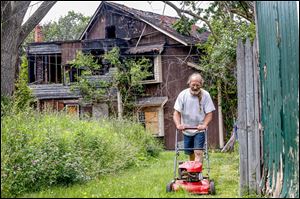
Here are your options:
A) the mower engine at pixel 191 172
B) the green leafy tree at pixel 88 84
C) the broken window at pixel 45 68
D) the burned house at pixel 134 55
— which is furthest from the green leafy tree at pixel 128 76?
the mower engine at pixel 191 172

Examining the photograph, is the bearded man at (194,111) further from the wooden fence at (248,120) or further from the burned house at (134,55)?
the burned house at (134,55)

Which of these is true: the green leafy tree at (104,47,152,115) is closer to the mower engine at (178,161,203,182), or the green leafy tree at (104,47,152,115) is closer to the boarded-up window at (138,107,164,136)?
the boarded-up window at (138,107,164,136)

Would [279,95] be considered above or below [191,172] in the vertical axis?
above

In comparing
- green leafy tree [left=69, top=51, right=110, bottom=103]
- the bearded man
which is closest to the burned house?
green leafy tree [left=69, top=51, right=110, bottom=103]

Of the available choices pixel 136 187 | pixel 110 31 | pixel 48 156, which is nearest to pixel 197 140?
pixel 136 187

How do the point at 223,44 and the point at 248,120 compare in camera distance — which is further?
the point at 223,44

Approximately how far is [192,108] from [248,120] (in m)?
1.81

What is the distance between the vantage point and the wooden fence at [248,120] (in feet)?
20.1

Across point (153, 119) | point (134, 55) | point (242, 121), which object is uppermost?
point (134, 55)

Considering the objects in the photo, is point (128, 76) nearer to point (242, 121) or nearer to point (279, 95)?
point (242, 121)

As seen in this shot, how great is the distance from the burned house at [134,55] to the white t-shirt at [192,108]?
44.9 ft

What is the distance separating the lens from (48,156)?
7.02 meters

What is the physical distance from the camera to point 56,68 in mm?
28281

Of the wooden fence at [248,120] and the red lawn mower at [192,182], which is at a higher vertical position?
the wooden fence at [248,120]
